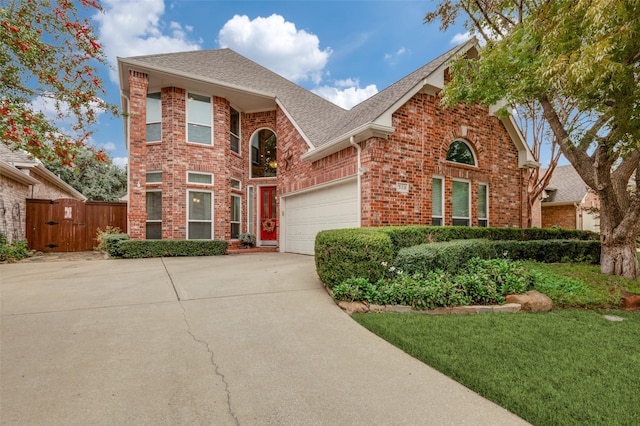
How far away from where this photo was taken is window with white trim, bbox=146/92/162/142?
412 inches

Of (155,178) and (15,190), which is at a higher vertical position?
(155,178)

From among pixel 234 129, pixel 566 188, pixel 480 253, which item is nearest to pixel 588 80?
pixel 480 253

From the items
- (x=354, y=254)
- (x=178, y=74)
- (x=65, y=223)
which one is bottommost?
(x=354, y=254)

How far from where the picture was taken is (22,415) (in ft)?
6.39

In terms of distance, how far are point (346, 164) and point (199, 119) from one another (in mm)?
6217

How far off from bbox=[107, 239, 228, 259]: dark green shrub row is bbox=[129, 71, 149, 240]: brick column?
68 cm

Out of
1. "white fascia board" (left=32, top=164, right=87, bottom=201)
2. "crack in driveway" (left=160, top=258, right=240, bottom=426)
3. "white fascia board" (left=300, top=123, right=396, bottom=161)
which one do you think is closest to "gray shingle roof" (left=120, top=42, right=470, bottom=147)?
"white fascia board" (left=300, top=123, right=396, bottom=161)

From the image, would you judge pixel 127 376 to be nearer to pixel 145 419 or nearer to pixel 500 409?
pixel 145 419

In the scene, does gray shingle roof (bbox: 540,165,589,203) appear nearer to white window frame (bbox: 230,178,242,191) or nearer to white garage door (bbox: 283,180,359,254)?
white garage door (bbox: 283,180,359,254)

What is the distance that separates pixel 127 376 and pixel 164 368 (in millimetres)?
268

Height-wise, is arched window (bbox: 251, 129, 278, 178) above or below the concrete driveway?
above

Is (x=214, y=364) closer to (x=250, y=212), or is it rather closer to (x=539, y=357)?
(x=539, y=357)

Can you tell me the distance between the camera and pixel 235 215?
39.4 ft

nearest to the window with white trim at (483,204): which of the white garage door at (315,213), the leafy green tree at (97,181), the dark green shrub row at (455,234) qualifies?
the dark green shrub row at (455,234)
